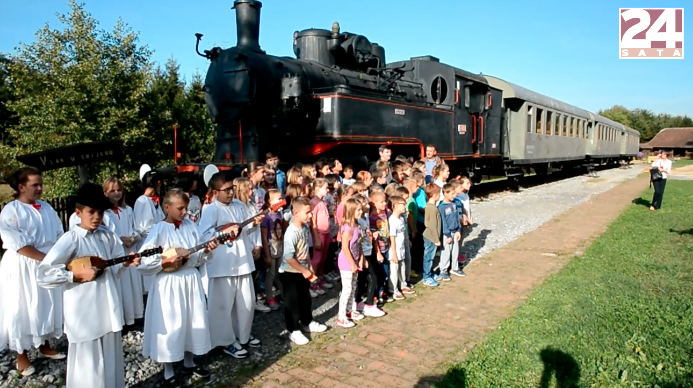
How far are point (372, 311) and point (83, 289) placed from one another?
285cm

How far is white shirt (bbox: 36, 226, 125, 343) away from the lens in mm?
3008

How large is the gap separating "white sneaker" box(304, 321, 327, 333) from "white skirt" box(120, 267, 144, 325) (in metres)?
1.61

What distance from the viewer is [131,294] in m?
4.70

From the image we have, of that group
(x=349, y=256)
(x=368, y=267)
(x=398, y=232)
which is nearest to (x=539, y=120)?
(x=398, y=232)

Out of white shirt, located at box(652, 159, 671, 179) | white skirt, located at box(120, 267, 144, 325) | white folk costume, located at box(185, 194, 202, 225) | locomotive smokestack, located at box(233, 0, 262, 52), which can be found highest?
locomotive smokestack, located at box(233, 0, 262, 52)

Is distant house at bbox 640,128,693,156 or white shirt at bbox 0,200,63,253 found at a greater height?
distant house at bbox 640,128,693,156

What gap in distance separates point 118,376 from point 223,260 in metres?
1.17

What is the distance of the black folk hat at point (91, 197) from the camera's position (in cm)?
309

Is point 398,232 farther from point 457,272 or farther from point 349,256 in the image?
point 457,272

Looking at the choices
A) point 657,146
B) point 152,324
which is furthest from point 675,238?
point 657,146

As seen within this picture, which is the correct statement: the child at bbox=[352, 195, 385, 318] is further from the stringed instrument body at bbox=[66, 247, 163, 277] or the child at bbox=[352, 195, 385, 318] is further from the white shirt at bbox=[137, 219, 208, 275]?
the stringed instrument body at bbox=[66, 247, 163, 277]

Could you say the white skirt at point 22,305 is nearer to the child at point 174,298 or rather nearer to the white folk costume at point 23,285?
the white folk costume at point 23,285

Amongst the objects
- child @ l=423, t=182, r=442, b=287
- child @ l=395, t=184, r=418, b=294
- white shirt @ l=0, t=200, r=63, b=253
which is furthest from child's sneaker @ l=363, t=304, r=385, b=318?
white shirt @ l=0, t=200, r=63, b=253

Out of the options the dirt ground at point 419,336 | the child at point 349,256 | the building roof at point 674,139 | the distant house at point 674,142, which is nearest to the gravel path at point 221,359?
the dirt ground at point 419,336
